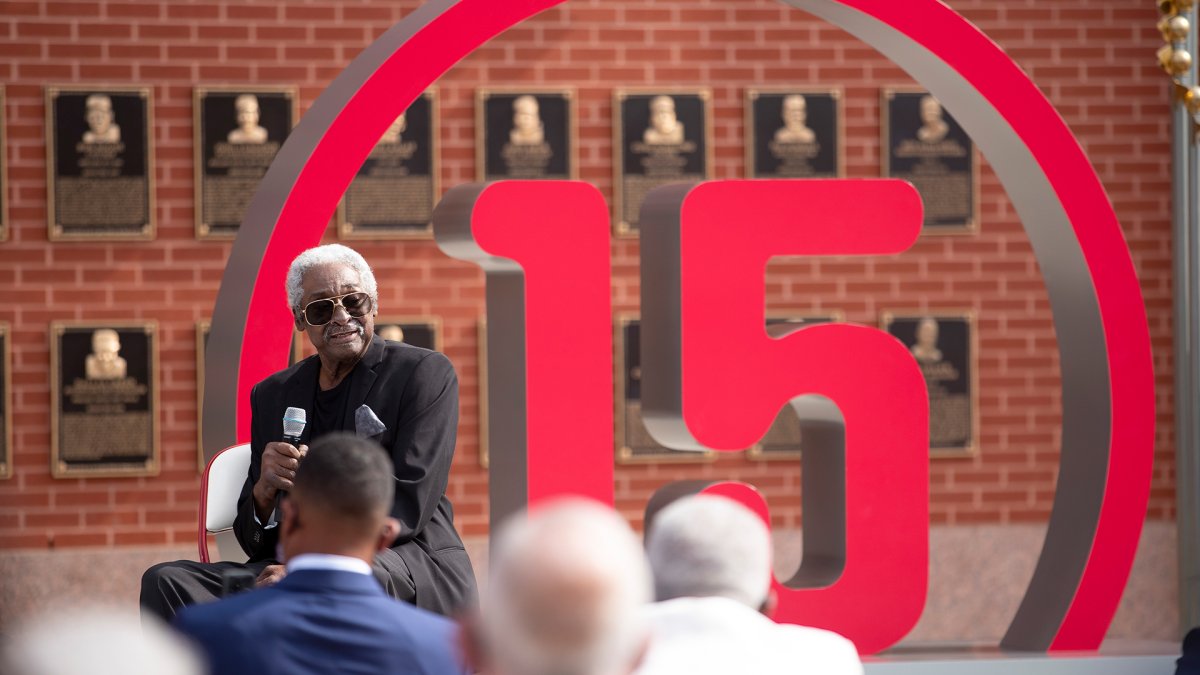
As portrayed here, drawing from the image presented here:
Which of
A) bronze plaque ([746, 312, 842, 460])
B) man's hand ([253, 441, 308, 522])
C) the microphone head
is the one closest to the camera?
man's hand ([253, 441, 308, 522])

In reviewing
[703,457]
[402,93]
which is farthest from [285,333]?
[703,457]

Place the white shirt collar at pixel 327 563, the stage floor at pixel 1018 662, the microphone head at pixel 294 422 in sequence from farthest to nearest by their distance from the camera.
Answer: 1. the stage floor at pixel 1018 662
2. the microphone head at pixel 294 422
3. the white shirt collar at pixel 327 563

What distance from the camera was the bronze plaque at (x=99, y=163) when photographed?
609 cm

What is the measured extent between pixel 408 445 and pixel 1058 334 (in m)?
2.15

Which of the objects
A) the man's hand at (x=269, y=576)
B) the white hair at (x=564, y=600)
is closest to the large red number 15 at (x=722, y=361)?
the man's hand at (x=269, y=576)

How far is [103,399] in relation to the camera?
6.14 m

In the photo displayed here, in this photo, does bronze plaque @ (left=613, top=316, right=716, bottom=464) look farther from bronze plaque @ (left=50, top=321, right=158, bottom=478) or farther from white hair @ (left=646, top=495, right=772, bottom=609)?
white hair @ (left=646, top=495, right=772, bottom=609)

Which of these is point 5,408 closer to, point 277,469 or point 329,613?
point 277,469

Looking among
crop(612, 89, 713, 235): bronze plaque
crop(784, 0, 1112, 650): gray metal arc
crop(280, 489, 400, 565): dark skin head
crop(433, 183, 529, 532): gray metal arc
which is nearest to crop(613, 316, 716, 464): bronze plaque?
crop(612, 89, 713, 235): bronze plaque

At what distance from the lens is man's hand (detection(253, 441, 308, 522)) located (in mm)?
3637

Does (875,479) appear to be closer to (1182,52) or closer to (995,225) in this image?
(1182,52)

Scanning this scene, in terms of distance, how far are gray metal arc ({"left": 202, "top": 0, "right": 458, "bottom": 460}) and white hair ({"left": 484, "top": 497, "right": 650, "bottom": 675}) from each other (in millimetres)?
2512

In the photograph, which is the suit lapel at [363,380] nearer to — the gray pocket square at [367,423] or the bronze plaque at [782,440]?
the gray pocket square at [367,423]

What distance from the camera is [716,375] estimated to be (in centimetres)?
437
